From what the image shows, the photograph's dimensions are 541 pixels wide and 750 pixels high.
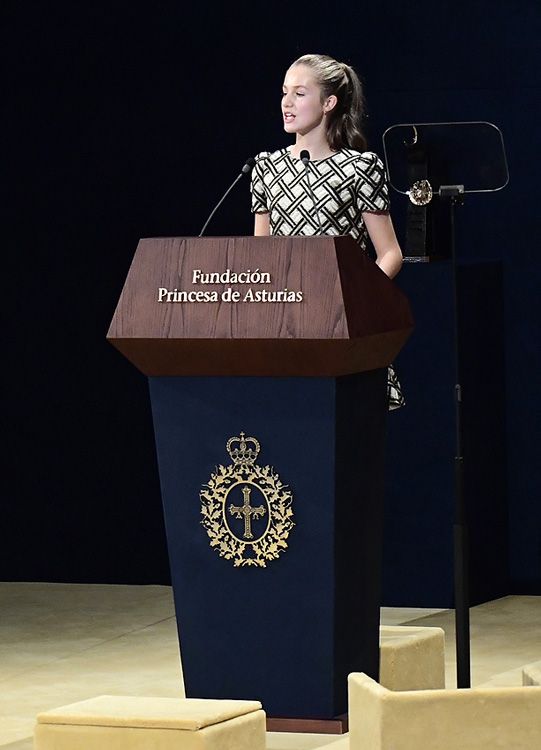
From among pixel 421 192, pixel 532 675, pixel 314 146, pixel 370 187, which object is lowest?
pixel 532 675

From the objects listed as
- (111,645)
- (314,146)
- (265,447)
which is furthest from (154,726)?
(111,645)

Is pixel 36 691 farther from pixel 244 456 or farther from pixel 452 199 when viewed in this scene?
pixel 452 199

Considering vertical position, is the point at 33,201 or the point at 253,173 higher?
the point at 33,201

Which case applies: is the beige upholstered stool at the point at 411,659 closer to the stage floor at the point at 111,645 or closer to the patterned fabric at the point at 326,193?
the stage floor at the point at 111,645

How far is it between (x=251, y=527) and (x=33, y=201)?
3011 millimetres

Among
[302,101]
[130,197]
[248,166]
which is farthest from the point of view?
[130,197]

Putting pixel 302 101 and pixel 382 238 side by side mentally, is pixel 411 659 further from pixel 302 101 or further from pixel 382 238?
pixel 302 101

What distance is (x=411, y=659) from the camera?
4.55 metres

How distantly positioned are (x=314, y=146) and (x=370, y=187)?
0.17 meters

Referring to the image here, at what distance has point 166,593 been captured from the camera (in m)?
6.69

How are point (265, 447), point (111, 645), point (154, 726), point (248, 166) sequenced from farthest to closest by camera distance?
point (111, 645)
point (248, 166)
point (265, 447)
point (154, 726)

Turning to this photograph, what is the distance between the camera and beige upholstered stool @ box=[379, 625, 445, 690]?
4492 millimetres

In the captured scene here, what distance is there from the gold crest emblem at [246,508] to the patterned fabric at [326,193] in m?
0.60

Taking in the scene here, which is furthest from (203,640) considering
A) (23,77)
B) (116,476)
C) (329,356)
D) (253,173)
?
(23,77)
